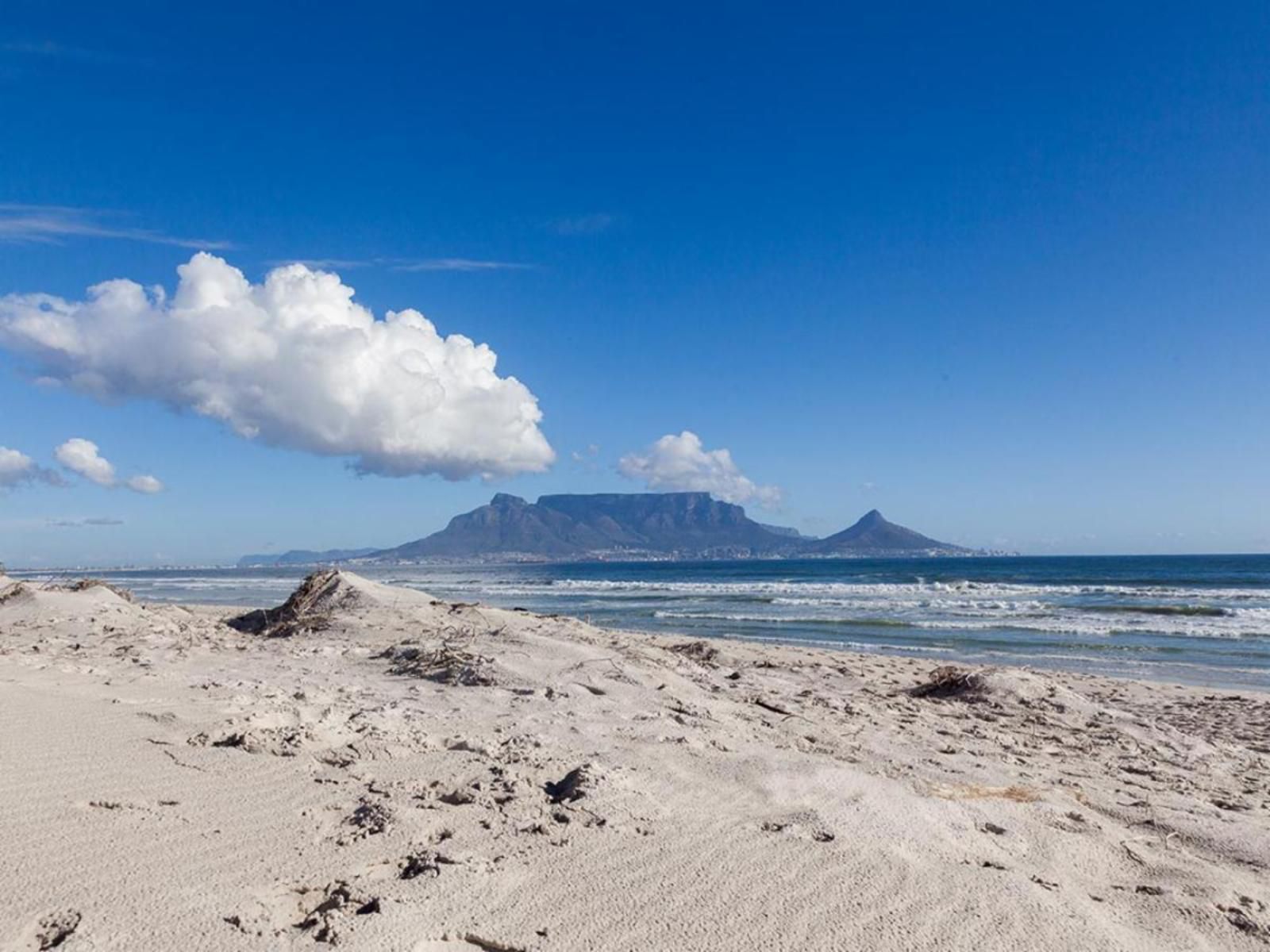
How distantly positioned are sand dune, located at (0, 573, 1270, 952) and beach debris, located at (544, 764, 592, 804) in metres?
0.02

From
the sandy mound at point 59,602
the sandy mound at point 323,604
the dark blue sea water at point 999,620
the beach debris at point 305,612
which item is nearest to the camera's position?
the beach debris at point 305,612

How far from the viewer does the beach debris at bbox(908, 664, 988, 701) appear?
31.3 feet

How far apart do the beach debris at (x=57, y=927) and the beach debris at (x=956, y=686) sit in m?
9.01

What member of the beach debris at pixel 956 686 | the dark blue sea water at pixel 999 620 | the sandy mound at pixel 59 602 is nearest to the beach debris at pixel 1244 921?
the beach debris at pixel 956 686

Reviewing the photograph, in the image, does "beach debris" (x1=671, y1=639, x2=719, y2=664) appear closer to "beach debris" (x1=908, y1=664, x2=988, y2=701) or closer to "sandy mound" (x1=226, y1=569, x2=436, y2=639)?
"beach debris" (x1=908, y1=664, x2=988, y2=701)

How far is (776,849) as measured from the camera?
360cm

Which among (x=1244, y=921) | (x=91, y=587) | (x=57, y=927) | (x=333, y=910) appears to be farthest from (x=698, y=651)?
(x=91, y=587)

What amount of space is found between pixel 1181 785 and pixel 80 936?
685 cm

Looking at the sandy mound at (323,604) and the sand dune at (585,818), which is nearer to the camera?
the sand dune at (585,818)

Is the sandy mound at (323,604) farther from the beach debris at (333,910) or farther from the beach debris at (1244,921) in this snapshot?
the beach debris at (1244,921)

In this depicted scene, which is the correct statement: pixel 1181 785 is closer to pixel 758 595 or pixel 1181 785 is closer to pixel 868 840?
pixel 868 840

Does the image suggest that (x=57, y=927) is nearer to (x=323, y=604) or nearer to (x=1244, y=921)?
(x=1244, y=921)

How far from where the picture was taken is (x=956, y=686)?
988cm

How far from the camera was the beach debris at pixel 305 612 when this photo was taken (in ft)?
41.0
